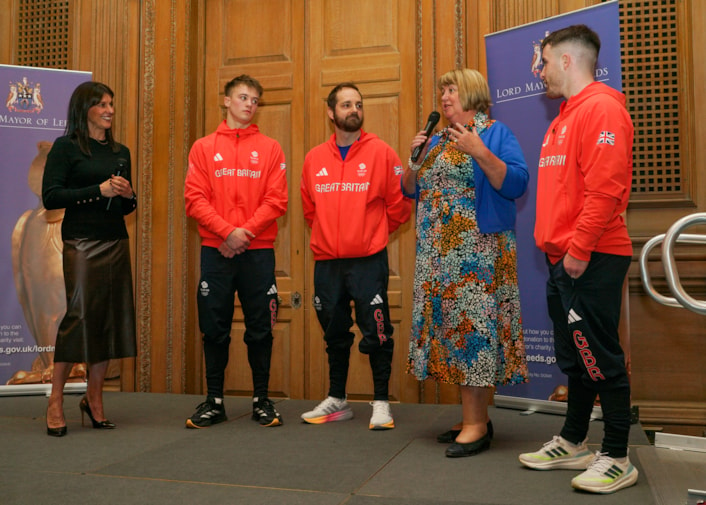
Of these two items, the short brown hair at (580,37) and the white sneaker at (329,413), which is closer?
the short brown hair at (580,37)

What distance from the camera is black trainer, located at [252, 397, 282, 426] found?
3199mm

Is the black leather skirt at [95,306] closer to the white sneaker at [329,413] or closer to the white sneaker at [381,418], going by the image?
the white sneaker at [329,413]

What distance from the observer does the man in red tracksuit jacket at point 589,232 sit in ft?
6.85

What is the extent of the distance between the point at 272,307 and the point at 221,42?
2171mm

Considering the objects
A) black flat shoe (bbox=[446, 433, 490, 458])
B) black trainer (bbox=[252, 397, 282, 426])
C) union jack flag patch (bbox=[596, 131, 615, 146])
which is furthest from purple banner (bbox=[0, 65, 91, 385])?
union jack flag patch (bbox=[596, 131, 615, 146])

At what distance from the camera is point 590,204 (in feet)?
6.83

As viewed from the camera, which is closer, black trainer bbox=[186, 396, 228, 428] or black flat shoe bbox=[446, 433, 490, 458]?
black flat shoe bbox=[446, 433, 490, 458]

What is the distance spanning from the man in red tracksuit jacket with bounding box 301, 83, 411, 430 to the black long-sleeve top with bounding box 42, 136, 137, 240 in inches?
36.9

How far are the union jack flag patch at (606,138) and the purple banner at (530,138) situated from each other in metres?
1.38

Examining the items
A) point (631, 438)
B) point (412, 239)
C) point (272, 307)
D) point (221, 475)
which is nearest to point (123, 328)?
point (272, 307)

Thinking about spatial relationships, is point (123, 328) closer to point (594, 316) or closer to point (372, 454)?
point (372, 454)

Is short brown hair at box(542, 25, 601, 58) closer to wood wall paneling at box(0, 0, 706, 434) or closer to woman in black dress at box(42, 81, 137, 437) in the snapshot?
wood wall paneling at box(0, 0, 706, 434)

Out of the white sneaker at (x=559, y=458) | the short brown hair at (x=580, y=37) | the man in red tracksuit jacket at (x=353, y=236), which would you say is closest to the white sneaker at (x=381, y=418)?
the man in red tracksuit jacket at (x=353, y=236)

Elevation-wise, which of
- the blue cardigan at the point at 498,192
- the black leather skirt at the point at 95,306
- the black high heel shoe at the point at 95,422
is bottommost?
the black high heel shoe at the point at 95,422
